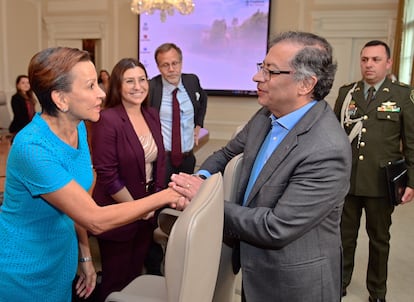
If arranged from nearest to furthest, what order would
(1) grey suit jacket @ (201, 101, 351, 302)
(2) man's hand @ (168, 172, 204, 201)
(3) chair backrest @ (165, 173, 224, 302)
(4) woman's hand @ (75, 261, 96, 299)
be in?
(3) chair backrest @ (165, 173, 224, 302)
(1) grey suit jacket @ (201, 101, 351, 302)
(2) man's hand @ (168, 172, 204, 201)
(4) woman's hand @ (75, 261, 96, 299)

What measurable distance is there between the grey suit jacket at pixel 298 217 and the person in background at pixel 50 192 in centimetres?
30

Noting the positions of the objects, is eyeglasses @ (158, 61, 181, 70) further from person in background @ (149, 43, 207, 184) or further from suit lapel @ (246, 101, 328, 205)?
suit lapel @ (246, 101, 328, 205)

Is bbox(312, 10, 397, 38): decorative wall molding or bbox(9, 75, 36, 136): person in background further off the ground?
bbox(312, 10, 397, 38): decorative wall molding

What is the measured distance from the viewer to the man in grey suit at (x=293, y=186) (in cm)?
114

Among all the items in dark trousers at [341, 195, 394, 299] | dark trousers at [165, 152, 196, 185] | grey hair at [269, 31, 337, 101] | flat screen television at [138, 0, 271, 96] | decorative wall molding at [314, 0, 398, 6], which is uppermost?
decorative wall molding at [314, 0, 398, 6]

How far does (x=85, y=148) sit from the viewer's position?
145 cm

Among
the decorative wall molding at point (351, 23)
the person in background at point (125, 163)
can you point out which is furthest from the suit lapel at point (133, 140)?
the decorative wall molding at point (351, 23)

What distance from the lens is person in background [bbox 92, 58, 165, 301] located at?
193 centimetres

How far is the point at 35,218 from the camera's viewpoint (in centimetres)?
125

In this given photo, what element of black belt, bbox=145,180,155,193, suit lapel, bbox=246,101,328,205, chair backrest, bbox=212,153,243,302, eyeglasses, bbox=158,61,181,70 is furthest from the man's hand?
eyeglasses, bbox=158,61,181,70

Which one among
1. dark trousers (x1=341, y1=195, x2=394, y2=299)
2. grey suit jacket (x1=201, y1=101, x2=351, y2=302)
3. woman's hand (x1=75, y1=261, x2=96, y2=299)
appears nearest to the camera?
grey suit jacket (x1=201, y1=101, x2=351, y2=302)

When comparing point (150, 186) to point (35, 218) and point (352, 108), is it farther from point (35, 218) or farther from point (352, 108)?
point (352, 108)

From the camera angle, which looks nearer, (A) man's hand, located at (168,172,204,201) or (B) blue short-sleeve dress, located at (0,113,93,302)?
(B) blue short-sleeve dress, located at (0,113,93,302)

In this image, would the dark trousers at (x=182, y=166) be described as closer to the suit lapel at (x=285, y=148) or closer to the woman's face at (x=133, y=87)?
the woman's face at (x=133, y=87)
